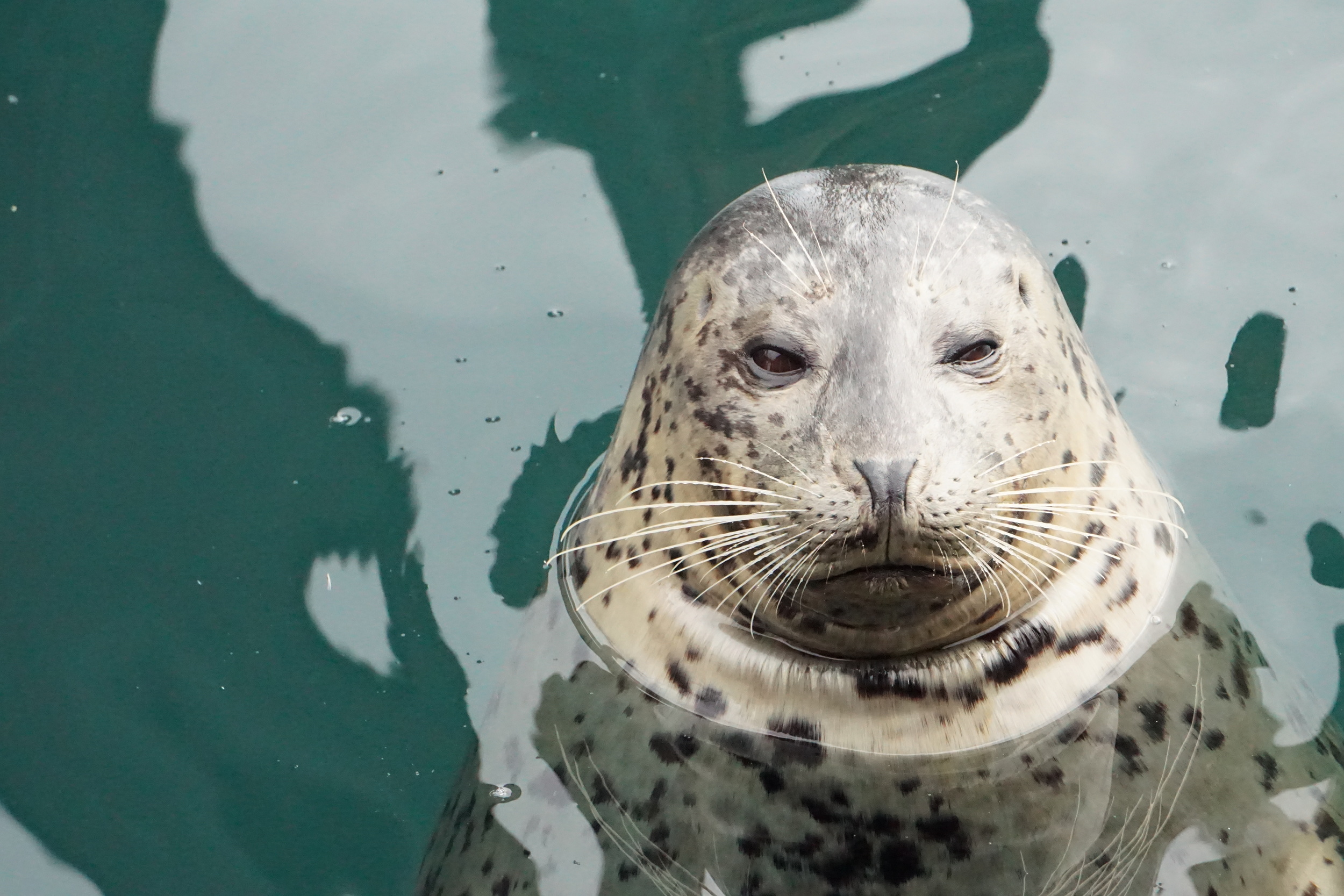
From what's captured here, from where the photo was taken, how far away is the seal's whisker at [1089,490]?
2.52 m

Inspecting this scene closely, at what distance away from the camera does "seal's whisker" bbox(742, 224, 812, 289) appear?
2713 millimetres

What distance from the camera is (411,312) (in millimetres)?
4145

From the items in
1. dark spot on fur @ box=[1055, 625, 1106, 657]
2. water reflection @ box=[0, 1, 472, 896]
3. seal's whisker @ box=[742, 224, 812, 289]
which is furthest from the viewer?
water reflection @ box=[0, 1, 472, 896]

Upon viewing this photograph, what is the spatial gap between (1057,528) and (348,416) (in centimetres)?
199

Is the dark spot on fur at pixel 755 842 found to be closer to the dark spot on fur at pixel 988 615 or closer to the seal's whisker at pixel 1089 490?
the dark spot on fur at pixel 988 615

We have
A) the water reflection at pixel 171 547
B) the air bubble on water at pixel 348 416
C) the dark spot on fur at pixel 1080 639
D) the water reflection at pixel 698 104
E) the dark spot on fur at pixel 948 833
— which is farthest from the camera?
the water reflection at pixel 698 104

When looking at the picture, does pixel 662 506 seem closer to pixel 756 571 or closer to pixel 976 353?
pixel 756 571

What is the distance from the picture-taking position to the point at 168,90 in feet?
14.5

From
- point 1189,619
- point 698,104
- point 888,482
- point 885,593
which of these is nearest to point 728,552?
point 885,593

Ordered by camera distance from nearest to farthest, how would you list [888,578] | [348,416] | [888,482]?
[888,482] < [888,578] < [348,416]

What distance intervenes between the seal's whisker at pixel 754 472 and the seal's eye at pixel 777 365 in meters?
0.15

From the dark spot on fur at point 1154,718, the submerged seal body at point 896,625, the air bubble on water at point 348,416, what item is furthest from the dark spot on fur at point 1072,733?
the air bubble on water at point 348,416

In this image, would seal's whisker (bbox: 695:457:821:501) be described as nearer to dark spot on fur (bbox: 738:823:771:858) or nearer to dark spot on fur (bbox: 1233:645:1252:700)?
dark spot on fur (bbox: 738:823:771:858)

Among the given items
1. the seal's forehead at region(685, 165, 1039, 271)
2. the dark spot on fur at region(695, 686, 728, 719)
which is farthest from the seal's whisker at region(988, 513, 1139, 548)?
the dark spot on fur at region(695, 686, 728, 719)
